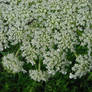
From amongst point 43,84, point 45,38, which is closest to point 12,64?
point 45,38

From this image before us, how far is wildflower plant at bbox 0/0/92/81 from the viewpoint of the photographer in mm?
2996

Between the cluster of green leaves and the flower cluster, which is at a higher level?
the flower cluster

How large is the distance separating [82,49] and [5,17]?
1386 mm

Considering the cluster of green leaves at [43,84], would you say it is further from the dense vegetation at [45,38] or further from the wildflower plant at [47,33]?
the wildflower plant at [47,33]

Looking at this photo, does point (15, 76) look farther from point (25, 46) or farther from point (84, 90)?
point (84, 90)

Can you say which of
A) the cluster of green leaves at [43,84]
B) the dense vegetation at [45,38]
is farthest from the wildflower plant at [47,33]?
the cluster of green leaves at [43,84]

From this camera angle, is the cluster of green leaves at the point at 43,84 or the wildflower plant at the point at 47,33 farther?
the cluster of green leaves at the point at 43,84

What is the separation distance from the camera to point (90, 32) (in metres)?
3.10

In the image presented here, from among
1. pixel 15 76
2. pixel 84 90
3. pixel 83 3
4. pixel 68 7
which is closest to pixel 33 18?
pixel 68 7

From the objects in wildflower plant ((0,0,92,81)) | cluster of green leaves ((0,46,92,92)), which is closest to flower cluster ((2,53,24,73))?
wildflower plant ((0,0,92,81))

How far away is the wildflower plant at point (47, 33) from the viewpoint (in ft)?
9.83

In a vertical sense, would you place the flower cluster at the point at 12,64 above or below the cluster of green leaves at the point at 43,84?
above

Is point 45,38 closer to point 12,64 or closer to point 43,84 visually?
point 12,64

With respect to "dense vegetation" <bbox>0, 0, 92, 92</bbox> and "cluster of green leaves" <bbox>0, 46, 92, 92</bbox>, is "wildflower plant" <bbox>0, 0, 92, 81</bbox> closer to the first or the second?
"dense vegetation" <bbox>0, 0, 92, 92</bbox>
